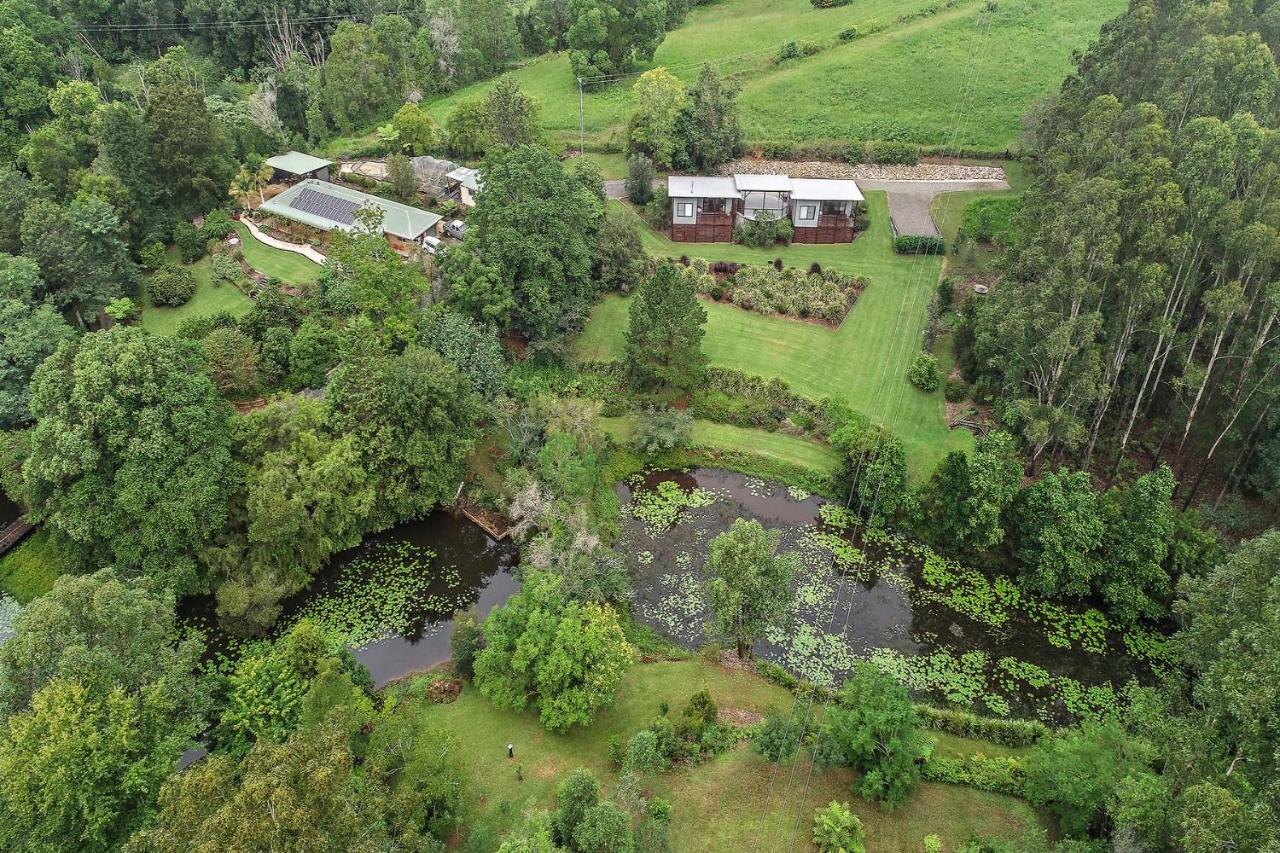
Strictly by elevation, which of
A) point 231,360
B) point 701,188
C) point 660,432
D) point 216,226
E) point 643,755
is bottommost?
point 643,755

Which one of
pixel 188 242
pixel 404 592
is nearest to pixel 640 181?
Answer: pixel 188 242

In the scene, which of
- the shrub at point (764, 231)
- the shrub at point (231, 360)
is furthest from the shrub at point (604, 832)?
the shrub at point (764, 231)

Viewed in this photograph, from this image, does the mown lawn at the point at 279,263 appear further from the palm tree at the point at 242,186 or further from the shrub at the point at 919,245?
the shrub at the point at 919,245

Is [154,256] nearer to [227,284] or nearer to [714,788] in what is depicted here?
[227,284]

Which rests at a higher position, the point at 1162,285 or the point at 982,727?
the point at 1162,285

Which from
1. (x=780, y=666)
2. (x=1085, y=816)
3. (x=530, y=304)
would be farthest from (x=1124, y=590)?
(x=530, y=304)

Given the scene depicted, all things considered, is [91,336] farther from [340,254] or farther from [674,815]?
[674,815]

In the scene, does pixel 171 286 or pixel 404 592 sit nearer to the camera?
pixel 404 592
